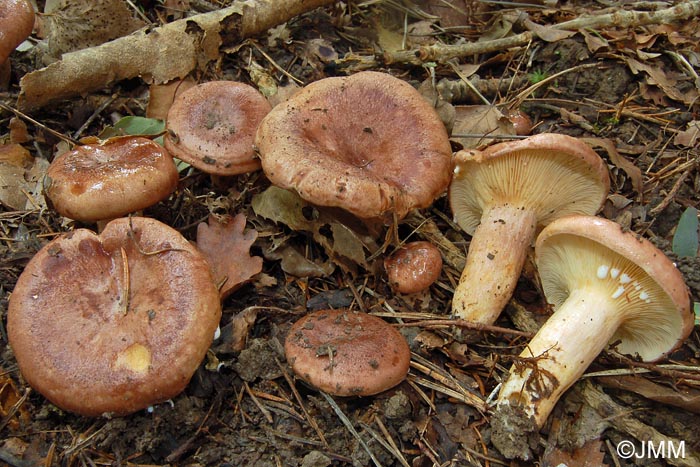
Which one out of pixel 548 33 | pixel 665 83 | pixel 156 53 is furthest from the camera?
pixel 548 33

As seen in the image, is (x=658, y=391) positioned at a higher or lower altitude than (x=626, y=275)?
lower

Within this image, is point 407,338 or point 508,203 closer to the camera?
point 407,338

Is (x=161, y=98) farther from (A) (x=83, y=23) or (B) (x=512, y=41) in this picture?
(B) (x=512, y=41)

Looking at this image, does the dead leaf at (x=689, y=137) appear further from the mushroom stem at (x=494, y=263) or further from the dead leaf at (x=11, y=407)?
the dead leaf at (x=11, y=407)

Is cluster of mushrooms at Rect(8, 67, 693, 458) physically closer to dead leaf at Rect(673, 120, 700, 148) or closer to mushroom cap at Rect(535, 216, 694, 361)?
mushroom cap at Rect(535, 216, 694, 361)

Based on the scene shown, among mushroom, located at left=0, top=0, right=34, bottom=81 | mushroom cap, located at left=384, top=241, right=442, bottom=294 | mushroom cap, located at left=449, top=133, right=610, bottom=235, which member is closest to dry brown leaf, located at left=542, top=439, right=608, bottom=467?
mushroom cap, located at left=384, top=241, right=442, bottom=294

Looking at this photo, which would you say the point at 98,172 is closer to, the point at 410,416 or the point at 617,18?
the point at 410,416

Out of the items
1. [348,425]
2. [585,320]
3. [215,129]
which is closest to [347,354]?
[348,425]
